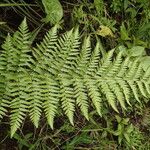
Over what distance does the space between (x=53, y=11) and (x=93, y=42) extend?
52 cm

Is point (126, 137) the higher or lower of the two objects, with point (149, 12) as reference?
lower

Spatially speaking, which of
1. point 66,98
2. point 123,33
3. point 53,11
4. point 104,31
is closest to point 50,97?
point 66,98

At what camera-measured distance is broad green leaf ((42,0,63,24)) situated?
2.75 m

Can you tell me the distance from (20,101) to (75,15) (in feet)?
3.82

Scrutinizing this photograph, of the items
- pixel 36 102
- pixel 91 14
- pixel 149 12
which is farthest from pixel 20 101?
pixel 149 12

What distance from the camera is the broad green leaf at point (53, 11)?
2748 mm

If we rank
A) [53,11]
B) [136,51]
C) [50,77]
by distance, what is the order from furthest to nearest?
[136,51] → [53,11] → [50,77]

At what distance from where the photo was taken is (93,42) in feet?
10.2

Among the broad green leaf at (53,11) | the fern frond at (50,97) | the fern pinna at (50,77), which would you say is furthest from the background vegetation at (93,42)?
the fern frond at (50,97)

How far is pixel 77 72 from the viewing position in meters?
2.29

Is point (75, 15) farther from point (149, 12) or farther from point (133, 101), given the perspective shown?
point (133, 101)

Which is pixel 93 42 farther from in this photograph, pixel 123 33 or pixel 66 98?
pixel 66 98

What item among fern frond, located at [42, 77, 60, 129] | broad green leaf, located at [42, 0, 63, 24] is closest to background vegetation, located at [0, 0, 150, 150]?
broad green leaf, located at [42, 0, 63, 24]

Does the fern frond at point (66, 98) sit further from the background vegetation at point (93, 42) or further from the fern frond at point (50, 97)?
the background vegetation at point (93, 42)
